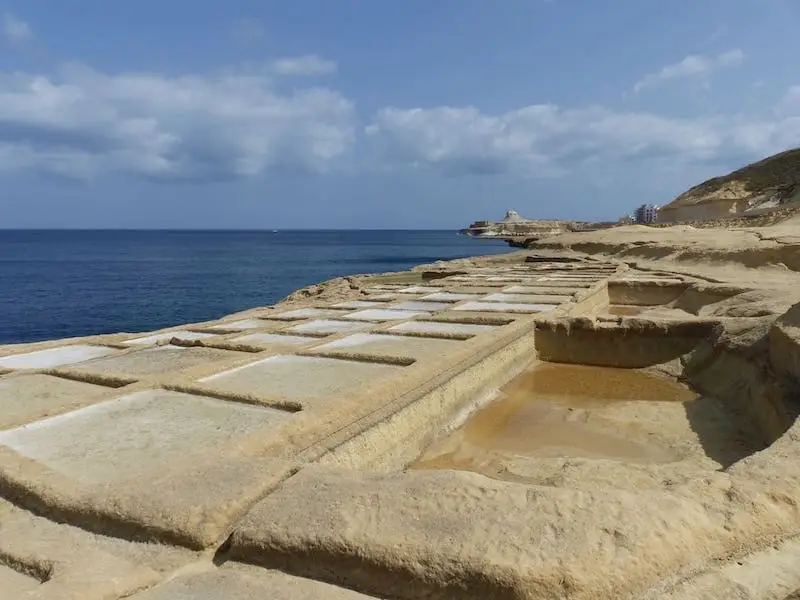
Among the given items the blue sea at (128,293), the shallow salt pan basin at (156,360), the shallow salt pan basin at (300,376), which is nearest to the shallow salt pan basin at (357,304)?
the shallow salt pan basin at (156,360)

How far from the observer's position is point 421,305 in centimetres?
855

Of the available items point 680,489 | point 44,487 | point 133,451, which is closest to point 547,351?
point 680,489

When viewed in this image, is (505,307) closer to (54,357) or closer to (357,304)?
(357,304)

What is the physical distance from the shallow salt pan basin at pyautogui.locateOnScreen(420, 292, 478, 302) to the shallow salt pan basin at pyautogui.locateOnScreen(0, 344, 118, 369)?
494 centimetres

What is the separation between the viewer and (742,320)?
6.09 metres

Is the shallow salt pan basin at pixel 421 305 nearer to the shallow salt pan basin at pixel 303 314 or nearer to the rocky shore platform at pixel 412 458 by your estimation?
the rocky shore platform at pixel 412 458

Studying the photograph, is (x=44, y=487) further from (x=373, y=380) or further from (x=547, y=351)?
(x=547, y=351)

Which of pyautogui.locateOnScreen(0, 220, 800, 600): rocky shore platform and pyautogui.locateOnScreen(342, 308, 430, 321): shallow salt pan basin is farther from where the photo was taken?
pyautogui.locateOnScreen(342, 308, 430, 321): shallow salt pan basin

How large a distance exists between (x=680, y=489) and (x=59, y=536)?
2495 mm

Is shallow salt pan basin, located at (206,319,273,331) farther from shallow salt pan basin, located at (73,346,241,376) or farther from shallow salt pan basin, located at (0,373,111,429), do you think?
shallow salt pan basin, located at (0,373,111,429)

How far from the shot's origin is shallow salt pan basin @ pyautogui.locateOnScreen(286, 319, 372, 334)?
653cm

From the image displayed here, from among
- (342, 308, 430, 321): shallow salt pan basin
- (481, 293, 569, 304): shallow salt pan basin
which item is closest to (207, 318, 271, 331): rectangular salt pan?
(342, 308, 430, 321): shallow salt pan basin

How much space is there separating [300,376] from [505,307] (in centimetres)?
413

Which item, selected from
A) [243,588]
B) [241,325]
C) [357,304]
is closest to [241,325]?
[241,325]
